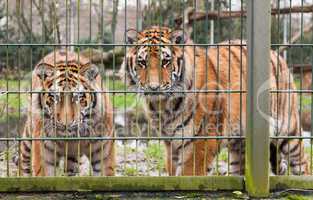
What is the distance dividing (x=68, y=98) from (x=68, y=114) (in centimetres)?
12

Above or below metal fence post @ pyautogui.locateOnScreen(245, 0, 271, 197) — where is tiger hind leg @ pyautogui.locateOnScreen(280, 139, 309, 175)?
below

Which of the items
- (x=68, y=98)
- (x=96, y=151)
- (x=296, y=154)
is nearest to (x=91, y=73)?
(x=68, y=98)

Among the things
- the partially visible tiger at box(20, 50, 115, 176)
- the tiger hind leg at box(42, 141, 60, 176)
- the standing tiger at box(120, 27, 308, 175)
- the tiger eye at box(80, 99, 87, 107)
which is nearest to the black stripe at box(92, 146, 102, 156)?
the partially visible tiger at box(20, 50, 115, 176)

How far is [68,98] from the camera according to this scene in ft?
15.7

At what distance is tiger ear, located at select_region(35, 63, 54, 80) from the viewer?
4762 mm

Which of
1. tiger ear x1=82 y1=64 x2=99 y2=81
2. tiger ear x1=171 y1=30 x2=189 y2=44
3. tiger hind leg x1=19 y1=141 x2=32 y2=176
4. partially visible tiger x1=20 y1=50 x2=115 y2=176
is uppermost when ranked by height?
tiger ear x1=171 y1=30 x2=189 y2=44

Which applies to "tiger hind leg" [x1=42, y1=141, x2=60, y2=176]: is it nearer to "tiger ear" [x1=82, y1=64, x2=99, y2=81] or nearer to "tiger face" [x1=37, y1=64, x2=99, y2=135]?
"tiger face" [x1=37, y1=64, x2=99, y2=135]

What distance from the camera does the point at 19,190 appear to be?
413 cm

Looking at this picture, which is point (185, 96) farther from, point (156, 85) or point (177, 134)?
point (156, 85)

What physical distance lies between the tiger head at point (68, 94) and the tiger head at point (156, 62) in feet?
1.09

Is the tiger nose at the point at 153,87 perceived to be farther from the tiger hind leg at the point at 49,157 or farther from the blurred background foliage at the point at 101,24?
the tiger hind leg at the point at 49,157

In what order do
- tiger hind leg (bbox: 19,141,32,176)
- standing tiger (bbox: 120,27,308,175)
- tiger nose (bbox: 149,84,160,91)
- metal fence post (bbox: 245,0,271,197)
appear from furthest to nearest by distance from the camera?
tiger hind leg (bbox: 19,141,32,176), standing tiger (bbox: 120,27,308,175), tiger nose (bbox: 149,84,160,91), metal fence post (bbox: 245,0,271,197)

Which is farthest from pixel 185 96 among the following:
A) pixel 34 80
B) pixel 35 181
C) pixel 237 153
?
pixel 35 181

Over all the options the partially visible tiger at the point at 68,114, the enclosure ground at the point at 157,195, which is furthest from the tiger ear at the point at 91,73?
the enclosure ground at the point at 157,195
